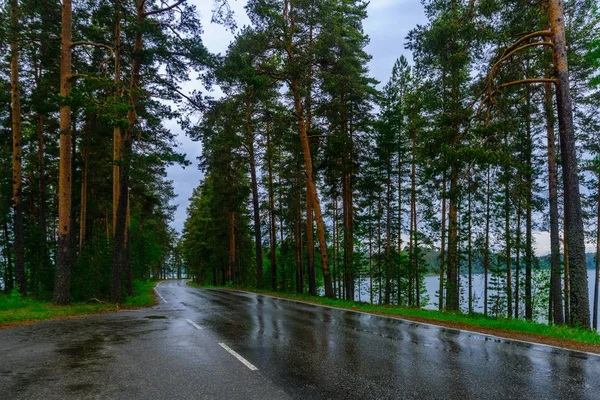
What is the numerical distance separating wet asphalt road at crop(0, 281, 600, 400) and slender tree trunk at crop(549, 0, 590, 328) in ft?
14.0

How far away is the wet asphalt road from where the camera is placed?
4.40 m

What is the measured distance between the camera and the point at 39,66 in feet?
70.2

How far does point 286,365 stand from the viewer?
18.0 ft

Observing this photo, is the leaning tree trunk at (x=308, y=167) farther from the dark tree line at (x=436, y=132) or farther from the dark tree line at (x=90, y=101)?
the dark tree line at (x=90, y=101)

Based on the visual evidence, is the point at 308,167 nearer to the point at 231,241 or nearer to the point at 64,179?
the point at 64,179

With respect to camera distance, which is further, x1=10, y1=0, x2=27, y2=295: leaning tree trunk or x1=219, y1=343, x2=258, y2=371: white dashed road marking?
x1=10, y1=0, x2=27, y2=295: leaning tree trunk

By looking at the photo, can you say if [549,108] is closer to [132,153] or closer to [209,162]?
[132,153]

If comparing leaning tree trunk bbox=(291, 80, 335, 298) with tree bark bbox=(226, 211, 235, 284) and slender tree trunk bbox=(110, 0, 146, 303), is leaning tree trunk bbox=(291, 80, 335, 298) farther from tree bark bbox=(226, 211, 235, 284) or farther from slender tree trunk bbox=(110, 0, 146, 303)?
tree bark bbox=(226, 211, 235, 284)

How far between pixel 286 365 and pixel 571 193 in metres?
9.62

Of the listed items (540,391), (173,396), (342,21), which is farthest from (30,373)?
(342,21)

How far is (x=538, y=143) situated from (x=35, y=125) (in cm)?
3216

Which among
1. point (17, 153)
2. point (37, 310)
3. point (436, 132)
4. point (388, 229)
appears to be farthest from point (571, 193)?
point (17, 153)

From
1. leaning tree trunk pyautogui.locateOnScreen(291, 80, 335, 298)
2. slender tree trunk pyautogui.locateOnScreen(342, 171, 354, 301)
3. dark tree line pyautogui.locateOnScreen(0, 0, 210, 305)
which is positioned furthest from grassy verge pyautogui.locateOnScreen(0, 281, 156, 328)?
slender tree trunk pyautogui.locateOnScreen(342, 171, 354, 301)

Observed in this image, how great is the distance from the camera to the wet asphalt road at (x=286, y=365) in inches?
173
